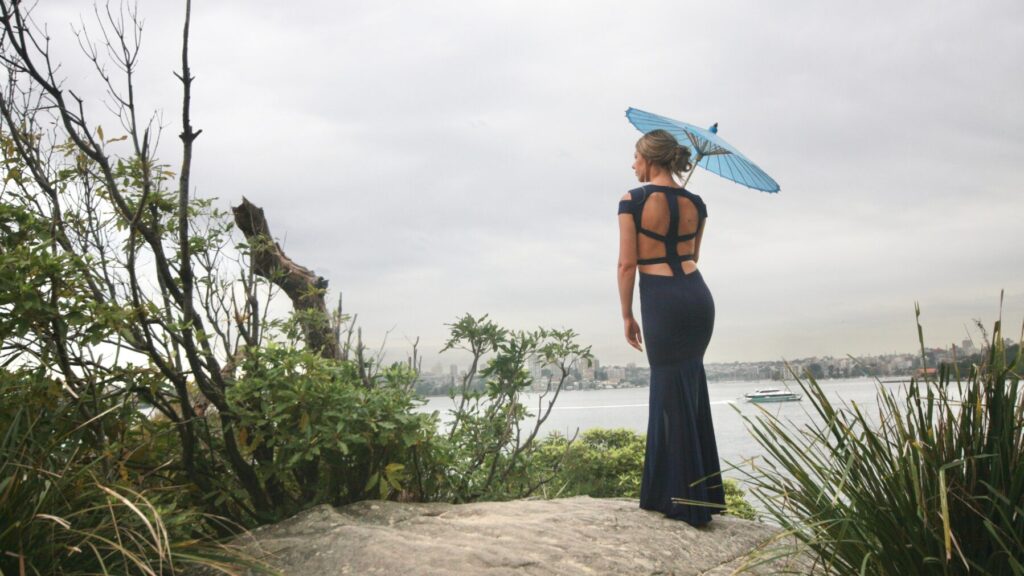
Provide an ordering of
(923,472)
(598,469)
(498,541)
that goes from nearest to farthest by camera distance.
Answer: (923,472)
(498,541)
(598,469)

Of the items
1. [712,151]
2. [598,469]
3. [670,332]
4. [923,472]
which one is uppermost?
[712,151]

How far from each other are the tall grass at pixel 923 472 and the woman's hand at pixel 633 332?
2.05m

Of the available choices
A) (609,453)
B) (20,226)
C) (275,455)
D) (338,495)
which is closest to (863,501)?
(338,495)

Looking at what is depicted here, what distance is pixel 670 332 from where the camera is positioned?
5035 mm

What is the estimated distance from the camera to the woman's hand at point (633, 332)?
16.9 feet

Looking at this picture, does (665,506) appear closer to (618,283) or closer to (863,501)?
(618,283)

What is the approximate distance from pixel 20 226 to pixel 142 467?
140 centimetres

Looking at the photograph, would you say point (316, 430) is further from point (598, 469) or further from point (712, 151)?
point (598, 469)

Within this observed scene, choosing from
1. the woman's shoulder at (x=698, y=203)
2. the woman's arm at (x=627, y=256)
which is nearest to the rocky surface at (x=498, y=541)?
the woman's arm at (x=627, y=256)

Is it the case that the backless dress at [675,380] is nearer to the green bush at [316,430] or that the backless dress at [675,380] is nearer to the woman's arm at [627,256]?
the woman's arm at [627,256]

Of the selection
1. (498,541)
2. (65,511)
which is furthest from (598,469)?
(65,511)

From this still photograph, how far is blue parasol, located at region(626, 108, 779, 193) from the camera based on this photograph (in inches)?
212

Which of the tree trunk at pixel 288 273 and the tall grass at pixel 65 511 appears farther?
the tree trunk at pixel 288 273

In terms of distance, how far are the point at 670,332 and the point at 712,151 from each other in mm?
1528
